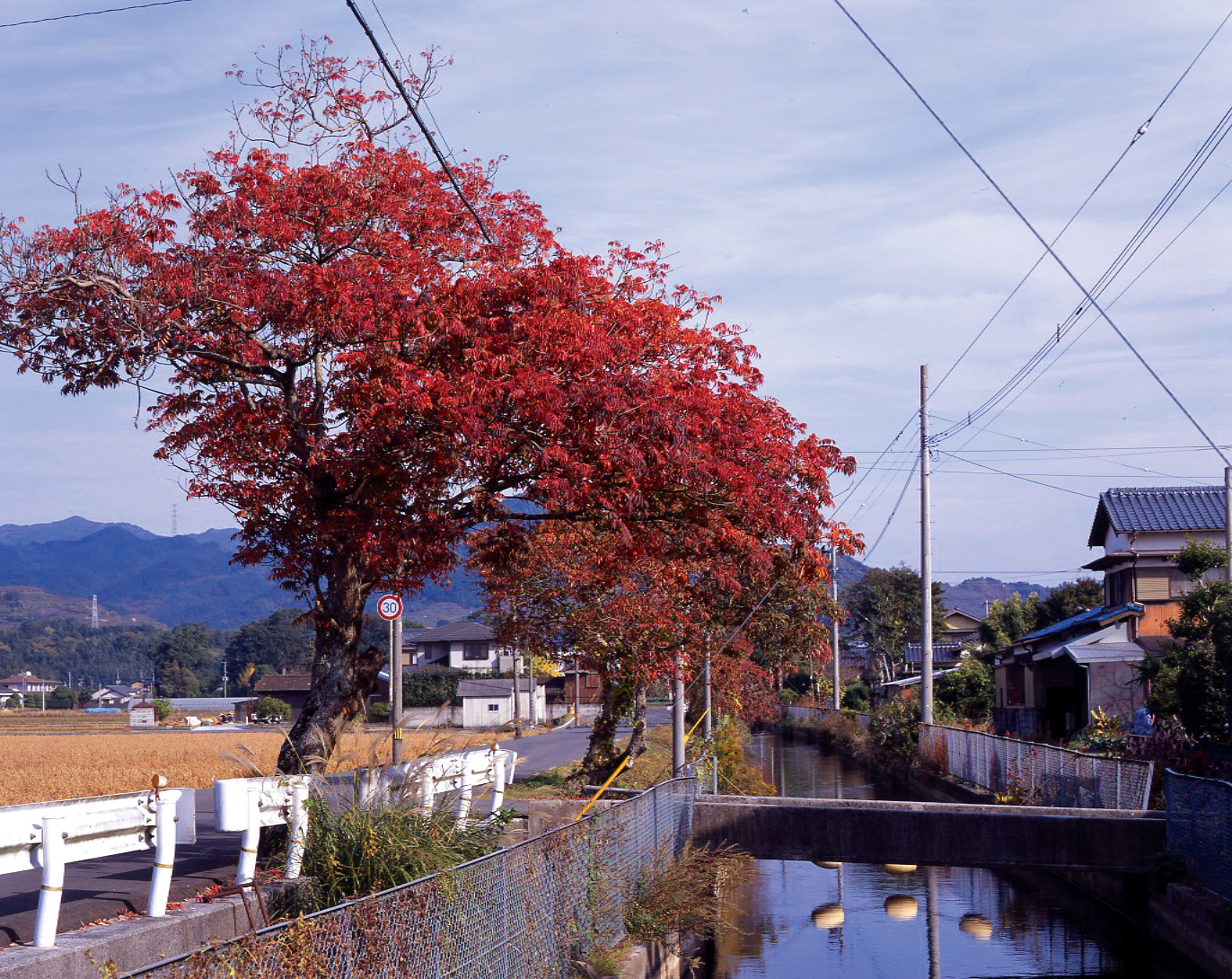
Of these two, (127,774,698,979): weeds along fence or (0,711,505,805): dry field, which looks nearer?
(127,774,698,979): weeds along fence

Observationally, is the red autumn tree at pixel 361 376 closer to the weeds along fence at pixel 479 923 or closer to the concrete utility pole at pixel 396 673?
the weeds along fence at pixel 479 923

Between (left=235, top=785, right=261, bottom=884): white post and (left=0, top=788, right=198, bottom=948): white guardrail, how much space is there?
0.37m

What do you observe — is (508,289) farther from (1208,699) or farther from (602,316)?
(1208,699)

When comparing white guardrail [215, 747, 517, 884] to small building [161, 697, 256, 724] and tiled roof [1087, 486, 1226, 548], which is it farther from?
small building [161, 697, 256, 724]

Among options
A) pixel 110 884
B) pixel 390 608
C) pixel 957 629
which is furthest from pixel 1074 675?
pixel 957 629

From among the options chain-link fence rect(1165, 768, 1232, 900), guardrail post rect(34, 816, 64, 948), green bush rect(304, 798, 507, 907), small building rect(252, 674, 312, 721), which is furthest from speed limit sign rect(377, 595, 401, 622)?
small building rect(252, 674, 312, 721)

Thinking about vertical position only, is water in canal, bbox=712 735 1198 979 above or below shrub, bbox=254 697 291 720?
above

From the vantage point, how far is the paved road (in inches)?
365

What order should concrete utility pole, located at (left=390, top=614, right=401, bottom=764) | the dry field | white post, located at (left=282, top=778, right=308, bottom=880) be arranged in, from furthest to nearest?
concrete utility pole, located at (left=390, top=614, right=401, bottom=764)
the dry field
white post, located at (left=282, top=778, right=308, bottom=880)

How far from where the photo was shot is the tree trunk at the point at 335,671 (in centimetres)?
1141

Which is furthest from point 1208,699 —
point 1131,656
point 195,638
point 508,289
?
point 195,638

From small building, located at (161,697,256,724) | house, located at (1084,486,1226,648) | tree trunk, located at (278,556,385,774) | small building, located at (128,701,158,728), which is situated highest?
house, located at (1084,486,1226,648)

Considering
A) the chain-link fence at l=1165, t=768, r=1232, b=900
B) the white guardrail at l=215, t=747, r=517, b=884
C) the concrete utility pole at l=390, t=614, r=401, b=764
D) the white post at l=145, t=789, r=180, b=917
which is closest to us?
the white post at l=145, t=789, r=180, b=917

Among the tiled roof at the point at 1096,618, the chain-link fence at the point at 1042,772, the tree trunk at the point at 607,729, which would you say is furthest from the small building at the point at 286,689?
the tree trunk at the point at 607,729
